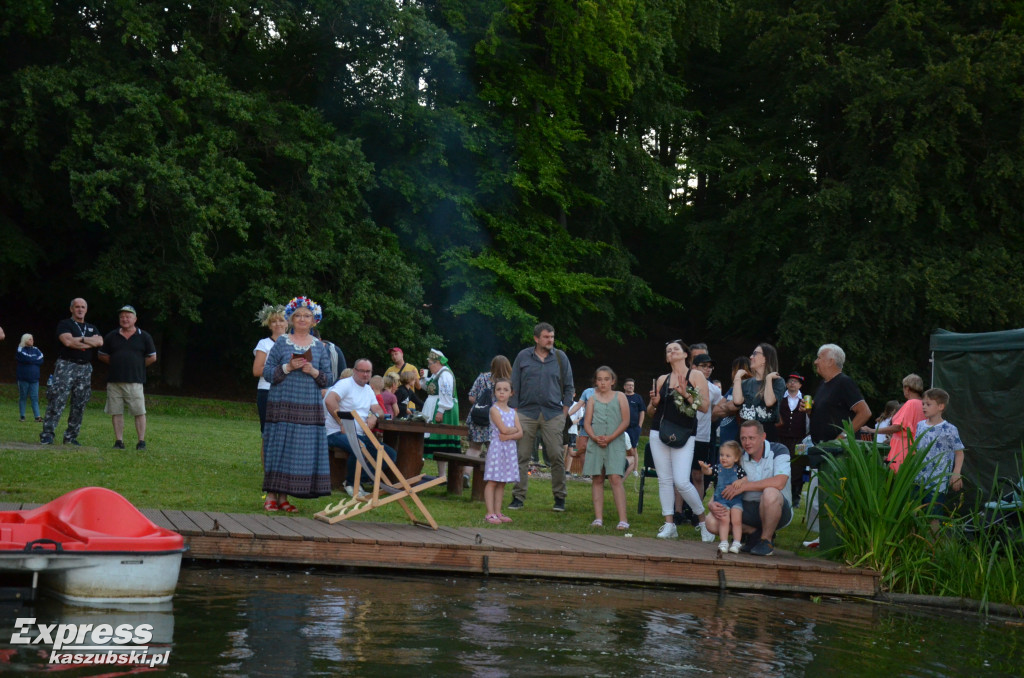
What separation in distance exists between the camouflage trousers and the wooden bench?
14.9 feet

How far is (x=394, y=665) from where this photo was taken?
5.63m

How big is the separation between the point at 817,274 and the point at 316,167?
43.2 ft

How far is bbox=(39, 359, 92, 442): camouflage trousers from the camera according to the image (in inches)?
557

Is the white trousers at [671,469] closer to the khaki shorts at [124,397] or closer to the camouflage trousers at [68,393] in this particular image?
the khaki shorts at [124,397]

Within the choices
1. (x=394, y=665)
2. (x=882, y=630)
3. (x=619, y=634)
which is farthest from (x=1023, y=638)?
(x=394, y=665)

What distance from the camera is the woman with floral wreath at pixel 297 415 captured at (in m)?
9.98

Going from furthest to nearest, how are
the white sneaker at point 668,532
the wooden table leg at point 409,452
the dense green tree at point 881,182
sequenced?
the dense green tree at point 881,182, the wooden table leg at point 409,452, the white sneaker at point 668,532

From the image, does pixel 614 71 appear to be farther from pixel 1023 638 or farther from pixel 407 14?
pixel 1023 638

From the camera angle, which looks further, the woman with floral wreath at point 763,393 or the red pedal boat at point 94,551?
the woman with floral wreath at point 763,393

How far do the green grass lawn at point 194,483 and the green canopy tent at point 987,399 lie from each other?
181 centimetres

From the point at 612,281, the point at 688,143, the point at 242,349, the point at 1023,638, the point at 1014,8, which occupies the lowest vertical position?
the point at 1023,638

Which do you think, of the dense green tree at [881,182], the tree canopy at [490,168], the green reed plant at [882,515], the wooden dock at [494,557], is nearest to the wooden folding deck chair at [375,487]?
the wooden dock at [494,557]

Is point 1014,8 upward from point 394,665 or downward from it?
upward

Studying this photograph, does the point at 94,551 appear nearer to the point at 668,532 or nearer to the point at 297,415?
the point at 297,415
